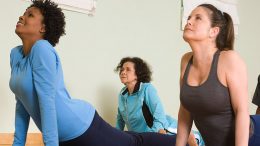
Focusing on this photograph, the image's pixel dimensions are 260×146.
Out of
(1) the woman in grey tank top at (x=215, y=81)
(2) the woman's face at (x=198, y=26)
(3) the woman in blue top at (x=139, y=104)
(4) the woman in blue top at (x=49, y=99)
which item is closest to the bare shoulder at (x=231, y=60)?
(1) the woman in grey tank top at (x=215, y=81)

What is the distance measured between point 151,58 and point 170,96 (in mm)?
372

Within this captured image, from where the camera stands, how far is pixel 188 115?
146 cm

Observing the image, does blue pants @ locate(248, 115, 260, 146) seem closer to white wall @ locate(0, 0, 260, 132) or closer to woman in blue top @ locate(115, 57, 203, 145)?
woman in blue top @ locate(115, 57, 203, 145)

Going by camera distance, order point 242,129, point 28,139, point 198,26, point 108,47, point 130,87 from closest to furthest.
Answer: point 242,129, point 198,26, point 28,139, point 130,87, point 108,47

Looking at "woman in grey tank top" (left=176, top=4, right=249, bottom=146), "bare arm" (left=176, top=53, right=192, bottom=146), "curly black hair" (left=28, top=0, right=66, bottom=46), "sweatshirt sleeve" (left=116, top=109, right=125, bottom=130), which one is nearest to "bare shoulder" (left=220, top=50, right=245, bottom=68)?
"woman in grey tank top" (left=176, top=4, right=249, bottom=146)

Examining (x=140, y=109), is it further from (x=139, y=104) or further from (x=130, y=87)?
(x=130, y=87)

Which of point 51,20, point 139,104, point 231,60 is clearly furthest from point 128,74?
point 231,60

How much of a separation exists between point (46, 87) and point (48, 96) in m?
0.03

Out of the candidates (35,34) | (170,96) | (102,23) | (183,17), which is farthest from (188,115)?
(183,17)

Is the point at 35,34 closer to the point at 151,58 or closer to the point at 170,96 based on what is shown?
the point at 151,58

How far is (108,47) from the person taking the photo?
258 centimetres

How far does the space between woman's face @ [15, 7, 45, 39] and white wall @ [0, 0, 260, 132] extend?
68 centimetres

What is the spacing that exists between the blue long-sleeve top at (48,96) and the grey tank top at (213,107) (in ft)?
1.33

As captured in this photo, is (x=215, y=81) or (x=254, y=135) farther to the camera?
(x=254, y=135)
